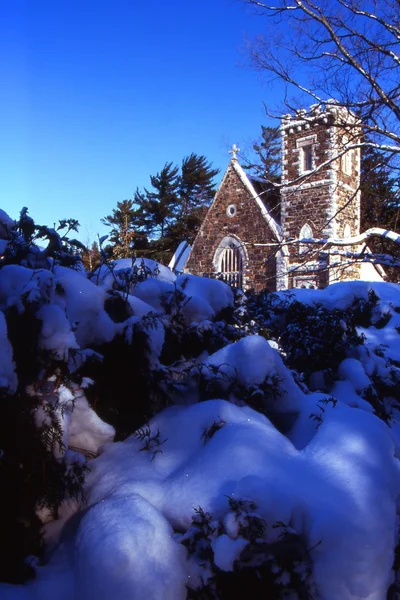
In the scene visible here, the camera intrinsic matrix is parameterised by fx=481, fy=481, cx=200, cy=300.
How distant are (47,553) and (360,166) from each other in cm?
2090

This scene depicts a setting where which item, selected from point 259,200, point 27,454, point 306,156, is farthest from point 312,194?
point 27,454

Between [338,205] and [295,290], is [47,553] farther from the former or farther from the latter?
[338,205]

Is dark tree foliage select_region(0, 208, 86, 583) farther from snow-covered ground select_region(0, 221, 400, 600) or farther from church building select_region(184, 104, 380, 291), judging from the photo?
church building select_region(184, 104, 380, 291)

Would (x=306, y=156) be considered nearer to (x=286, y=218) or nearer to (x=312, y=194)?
(x=312, y=194)

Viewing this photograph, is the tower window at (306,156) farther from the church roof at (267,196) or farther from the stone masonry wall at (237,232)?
Answer: the stone masonry wall at (237,232)

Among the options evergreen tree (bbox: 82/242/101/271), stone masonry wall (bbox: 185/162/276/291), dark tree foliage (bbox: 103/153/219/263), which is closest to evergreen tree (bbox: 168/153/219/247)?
dark tree foliage (bbox: 103/153/219/263)

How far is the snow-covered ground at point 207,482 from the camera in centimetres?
173

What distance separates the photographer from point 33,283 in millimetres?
2223

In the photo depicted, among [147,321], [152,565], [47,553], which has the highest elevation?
[147,321]

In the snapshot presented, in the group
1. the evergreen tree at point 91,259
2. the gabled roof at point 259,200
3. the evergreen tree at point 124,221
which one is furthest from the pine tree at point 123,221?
the evergreen tree at point 91,259

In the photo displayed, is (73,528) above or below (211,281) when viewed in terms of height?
below

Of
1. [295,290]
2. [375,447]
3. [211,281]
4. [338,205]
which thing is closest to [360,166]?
[338,205]

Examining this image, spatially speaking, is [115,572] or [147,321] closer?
[115,572]

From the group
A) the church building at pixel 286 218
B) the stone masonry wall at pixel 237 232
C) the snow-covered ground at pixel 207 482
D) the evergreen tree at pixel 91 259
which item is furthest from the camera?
the stone masonry wall at pixel 237 232
